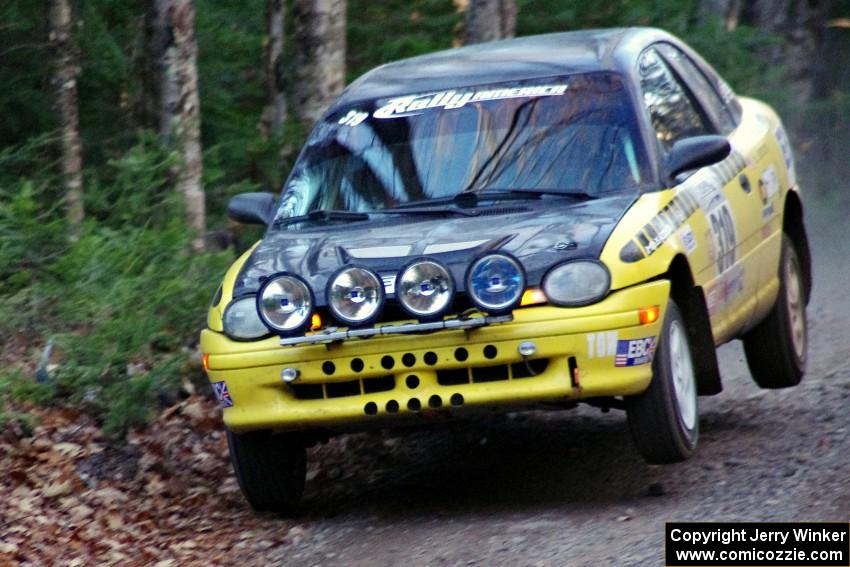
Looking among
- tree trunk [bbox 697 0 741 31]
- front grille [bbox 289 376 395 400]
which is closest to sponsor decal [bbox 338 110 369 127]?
front grille [bbox 289 376 395 400]

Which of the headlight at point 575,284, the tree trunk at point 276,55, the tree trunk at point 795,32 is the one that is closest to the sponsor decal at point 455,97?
the headlight at point 575,284

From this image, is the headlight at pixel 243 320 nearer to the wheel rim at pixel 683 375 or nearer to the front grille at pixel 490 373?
the front grille at pixel 490 373

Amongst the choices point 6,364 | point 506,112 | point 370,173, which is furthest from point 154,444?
point 506,112

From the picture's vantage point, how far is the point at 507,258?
238 inches

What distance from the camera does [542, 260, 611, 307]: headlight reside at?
6.12m

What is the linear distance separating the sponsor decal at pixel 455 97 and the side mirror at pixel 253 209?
2.28 ft

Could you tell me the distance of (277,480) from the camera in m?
6.88

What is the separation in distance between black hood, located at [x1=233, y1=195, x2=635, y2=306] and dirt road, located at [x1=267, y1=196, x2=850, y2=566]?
1.06 meters

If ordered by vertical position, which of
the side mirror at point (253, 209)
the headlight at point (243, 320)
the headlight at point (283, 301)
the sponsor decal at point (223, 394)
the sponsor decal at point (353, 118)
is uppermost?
the sponsor decal at point (353, 118)

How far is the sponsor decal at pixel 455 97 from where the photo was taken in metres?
7.41

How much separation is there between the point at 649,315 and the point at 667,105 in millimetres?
1831

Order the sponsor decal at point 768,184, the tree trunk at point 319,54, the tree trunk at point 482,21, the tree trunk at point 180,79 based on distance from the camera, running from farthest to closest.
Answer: the tree trunk at point 482,21 → the tree trunk at point 319,54 → the tree trunk at point 180,79 → the sponsor decal at point 768,184

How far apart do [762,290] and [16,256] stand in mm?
4060

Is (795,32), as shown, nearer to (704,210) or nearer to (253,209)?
(704,210)
